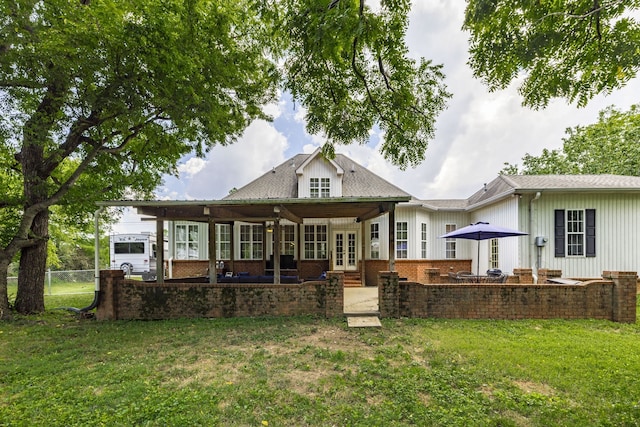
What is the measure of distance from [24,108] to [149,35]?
12.7 feet

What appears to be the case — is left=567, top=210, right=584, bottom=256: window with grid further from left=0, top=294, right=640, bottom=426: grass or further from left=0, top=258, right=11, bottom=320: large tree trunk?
left=0, top=258, right=11, bottom=320: large tree trunk

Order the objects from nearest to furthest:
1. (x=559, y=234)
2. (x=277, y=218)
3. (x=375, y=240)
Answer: (x=277, y=218) < (x=559, y=234) < (x=375, y=240)

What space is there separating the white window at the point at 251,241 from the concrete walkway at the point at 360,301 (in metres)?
4.98

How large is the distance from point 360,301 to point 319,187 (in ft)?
20.4

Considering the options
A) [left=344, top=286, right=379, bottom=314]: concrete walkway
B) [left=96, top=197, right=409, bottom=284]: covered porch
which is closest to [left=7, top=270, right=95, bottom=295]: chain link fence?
[left=96, top=197, right=409, bottom=284]: covered porch

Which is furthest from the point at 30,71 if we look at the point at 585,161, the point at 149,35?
the point at 585,161

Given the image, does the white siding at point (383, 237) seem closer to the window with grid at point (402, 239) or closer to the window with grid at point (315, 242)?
the window with grid at point (402, 239)

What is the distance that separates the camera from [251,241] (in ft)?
45.7

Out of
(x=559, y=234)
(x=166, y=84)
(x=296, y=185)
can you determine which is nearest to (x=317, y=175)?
(x=296, y=185)

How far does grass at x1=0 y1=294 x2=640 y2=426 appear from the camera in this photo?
330 cm

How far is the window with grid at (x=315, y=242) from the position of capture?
1354 cm

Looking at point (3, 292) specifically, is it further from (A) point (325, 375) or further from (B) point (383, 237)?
(B) point (383, 237)

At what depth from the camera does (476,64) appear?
13.6 ft

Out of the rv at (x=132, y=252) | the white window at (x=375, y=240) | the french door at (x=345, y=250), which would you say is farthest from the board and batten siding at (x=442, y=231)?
the rv at (x=132, y=252)
